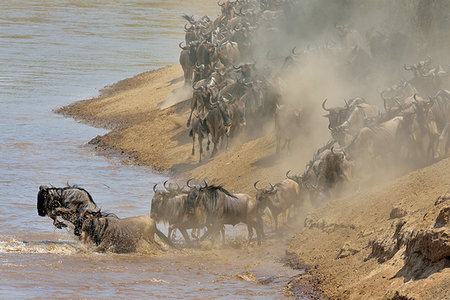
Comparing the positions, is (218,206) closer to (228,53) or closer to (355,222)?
(355,222)

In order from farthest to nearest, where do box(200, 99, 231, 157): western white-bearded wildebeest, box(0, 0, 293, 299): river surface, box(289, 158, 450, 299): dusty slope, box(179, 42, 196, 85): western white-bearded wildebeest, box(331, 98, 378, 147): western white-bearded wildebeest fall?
box(179, 42, 196, 85): western white-bearded wildebeest → box(200, 99, 231, 157): western white-bearded wildebeest → box(331, 98, 378, 147): western white-bearded wildebeest → box(0, 0, 293, 299): river surface → box(289, 158, 450, 299): dusty slope

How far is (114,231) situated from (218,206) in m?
1.78

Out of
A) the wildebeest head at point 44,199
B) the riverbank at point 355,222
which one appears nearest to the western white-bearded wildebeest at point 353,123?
the riverbank at point 355,222

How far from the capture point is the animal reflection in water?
13055 mm

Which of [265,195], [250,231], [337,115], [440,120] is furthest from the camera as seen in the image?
[337,115]

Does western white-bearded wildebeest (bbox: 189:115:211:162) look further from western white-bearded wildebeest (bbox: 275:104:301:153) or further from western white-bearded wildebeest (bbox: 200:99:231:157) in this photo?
western white-bearded wildebeest (bbox: 275:104:301:153)

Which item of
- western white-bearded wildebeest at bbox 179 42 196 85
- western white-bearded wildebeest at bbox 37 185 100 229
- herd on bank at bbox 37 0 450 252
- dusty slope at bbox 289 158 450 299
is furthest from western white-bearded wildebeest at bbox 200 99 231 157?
western white-bearded wildebeest at bbox 37 185 100 229

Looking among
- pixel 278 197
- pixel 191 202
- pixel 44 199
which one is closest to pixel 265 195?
pixel 278 197

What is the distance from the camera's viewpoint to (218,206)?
541 inches

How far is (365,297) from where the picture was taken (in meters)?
10.4

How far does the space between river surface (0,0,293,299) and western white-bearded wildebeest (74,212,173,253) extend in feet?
0.59

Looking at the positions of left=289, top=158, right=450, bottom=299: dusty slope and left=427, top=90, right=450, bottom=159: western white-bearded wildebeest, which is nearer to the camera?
left=289, top=158, right=450, bottom=299: dusty slope

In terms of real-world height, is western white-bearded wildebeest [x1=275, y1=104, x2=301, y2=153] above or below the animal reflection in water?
above

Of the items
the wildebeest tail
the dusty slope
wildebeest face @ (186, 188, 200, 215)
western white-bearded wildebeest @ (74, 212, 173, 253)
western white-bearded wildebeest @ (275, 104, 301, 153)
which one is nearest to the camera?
the dusty slope
